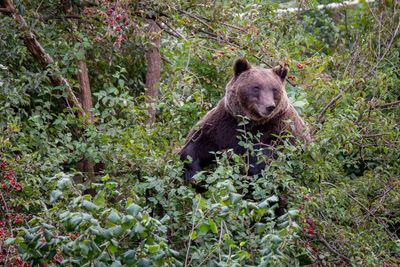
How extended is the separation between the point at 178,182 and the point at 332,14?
7600 mm

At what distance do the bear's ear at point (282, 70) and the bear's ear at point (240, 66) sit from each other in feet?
0.81

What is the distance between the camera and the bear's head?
7.76 metres

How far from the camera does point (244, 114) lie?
7.83m

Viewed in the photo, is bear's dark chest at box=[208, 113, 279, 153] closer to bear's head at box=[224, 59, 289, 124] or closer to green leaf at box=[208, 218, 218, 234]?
bear's head at box=[224, 59, 289, 124]

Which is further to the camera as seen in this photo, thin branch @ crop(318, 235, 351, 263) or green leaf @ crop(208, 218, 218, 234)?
thin branch @ crop(318, 235, 351, 263)

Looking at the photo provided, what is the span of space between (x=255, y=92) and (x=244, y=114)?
212 millimetres

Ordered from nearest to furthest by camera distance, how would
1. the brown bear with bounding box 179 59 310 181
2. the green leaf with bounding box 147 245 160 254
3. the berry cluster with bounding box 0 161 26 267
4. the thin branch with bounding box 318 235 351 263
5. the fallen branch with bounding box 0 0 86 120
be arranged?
the green leaf with bounding box 147 245 160 254 < the berry cluster with bounding box 0 161 26 267 < the thin branch with bounding box 318 235 351 263 < the brown bear with bounding box 179 59 310 181 < the fallen branch with bounding box 0 0 86 120

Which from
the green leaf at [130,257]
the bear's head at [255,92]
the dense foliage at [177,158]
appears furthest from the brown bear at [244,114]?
the green leaf at [130,257]

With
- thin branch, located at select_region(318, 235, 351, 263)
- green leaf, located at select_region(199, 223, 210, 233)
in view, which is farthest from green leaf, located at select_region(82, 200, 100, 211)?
thin branch, located at select_region(318, 235, 351, 263)

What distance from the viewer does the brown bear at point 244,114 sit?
25.2 ft

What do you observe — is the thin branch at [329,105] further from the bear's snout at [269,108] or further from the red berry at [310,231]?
the red berry at [310,231]

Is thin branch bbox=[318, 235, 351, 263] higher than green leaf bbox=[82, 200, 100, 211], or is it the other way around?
green leaf bbox=[82, 200, 100, 211]

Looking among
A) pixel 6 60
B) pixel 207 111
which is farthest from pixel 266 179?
pixel 6 60

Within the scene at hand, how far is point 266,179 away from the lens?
5.99 meters
